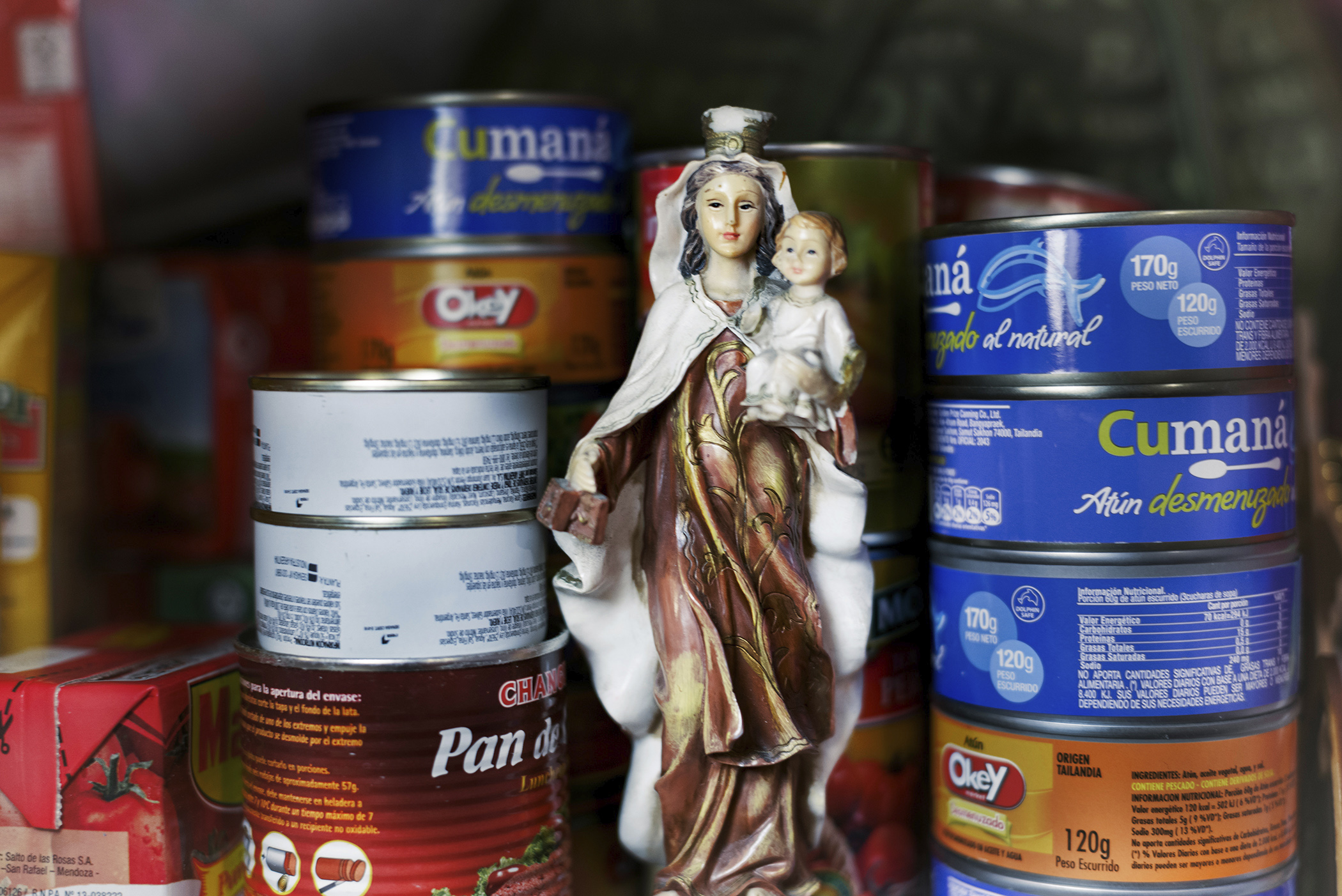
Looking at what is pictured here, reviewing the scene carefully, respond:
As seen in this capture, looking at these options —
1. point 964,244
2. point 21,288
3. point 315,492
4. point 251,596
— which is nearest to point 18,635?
point 251,596

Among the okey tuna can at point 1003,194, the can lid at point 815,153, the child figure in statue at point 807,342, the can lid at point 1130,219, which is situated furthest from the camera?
the okey tuna can at point 1003,194

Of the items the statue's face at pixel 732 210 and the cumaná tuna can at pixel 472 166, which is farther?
the cumaná tuna can at pixel 472 166

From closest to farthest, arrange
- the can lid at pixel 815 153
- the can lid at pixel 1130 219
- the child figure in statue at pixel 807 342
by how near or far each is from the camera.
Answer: the child figure in statue at pixel 807 342 → the can lid at pixel 1130 219 → the can lid at pixel 815 153

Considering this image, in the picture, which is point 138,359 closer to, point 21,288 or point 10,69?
point 21,288

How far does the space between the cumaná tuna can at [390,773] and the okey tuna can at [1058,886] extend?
475 millimetres

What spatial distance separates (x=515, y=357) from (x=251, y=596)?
572 mm

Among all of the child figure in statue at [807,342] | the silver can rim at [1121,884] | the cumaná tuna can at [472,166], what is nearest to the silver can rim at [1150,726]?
the silver can rim at [1121,884]

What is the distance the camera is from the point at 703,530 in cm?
111

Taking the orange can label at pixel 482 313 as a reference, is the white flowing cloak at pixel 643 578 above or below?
below

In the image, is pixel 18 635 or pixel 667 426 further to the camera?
pixel 18 635

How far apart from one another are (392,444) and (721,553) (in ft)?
1.08

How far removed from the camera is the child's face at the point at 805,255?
1065 mm

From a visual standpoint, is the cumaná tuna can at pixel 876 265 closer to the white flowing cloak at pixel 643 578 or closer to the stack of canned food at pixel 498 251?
the stack of canned food at pixel 498 251

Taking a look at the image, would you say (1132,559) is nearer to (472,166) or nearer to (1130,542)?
(1130,542)
